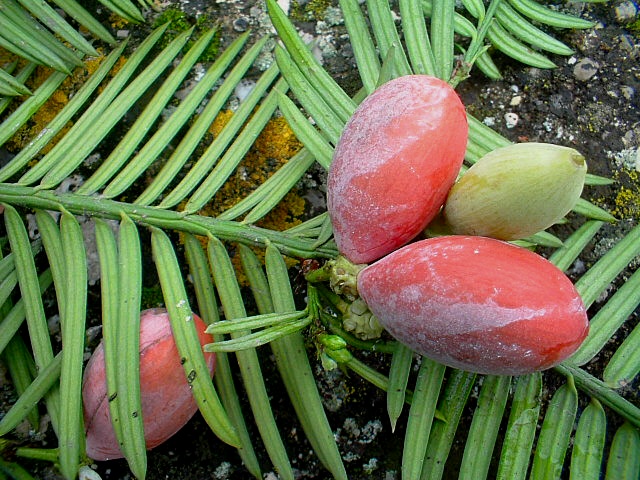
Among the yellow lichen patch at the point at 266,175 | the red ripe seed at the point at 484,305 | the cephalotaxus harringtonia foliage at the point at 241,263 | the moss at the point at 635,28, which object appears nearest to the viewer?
the red ripe seed at the point at 484,305

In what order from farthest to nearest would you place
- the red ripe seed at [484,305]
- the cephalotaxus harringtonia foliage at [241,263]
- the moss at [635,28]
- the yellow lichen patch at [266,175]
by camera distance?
the moss at [635,28] < the yellow lichen patch at [266,175] < the cephalotaxus harringtonia foliage at [241,263] < the red ripe seed at [484,305]

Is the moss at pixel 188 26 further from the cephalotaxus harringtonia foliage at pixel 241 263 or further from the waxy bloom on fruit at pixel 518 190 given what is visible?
the waxy bloom on fruit at pixel 518 190

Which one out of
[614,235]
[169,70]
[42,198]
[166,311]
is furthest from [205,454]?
[614,235]

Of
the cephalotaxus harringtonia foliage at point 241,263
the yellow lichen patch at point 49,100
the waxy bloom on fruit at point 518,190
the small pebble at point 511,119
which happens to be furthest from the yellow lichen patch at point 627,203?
the yellow lichen patch at point 49,100

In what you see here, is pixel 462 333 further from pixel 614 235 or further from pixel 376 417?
pixel 614 235

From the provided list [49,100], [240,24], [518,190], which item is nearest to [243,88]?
[240,24]

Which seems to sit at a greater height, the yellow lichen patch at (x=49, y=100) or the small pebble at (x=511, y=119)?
the yellow lichen patch at (x=49, y=100)
